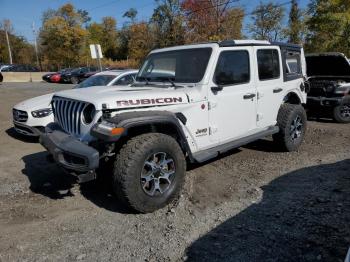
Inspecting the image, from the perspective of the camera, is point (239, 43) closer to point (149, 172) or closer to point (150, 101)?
point (150, 101)

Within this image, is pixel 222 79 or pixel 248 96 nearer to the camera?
pixel 222 79

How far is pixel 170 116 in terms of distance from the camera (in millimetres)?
4273

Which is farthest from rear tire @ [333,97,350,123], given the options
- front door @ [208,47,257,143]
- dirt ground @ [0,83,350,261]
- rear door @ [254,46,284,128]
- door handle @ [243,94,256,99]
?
door handle @ [243,94,256,99]

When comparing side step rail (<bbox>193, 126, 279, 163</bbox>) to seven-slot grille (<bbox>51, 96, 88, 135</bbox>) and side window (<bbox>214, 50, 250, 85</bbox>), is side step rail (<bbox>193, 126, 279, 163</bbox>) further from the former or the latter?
seven-slot grille (<bbox>51, 96, 88, 135</bbox>)

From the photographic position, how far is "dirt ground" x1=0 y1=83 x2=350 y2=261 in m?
3.45

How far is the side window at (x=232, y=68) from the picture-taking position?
16.5ft

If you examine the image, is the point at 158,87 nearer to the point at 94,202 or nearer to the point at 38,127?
the point at 94,202

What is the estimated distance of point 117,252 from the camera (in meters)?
3.49

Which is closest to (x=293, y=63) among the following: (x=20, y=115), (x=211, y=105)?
(x=211, y=105)

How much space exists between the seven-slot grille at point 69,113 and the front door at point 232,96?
172 centimetres

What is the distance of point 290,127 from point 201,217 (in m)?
3.16

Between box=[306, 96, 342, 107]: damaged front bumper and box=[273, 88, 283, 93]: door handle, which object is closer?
box=[273, 88, 283, 93]: door handle

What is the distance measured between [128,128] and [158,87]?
1324 mm

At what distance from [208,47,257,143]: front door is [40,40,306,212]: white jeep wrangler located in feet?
0.05
